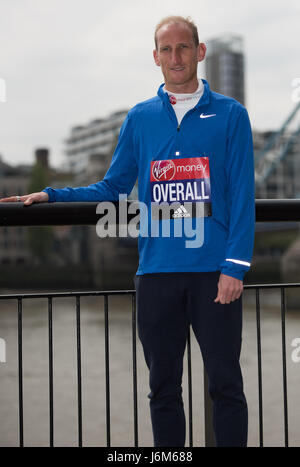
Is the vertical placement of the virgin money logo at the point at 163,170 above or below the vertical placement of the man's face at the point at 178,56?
below

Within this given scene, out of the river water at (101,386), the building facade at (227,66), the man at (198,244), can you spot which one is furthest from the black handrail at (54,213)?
the building facade at (227,66)

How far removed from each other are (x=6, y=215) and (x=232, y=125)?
2.43 feet

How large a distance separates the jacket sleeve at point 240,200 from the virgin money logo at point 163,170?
6.1 inches

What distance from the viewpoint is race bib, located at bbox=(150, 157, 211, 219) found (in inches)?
58.7

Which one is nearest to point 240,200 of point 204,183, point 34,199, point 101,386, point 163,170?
point 204,183

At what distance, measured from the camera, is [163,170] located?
152 centimetres

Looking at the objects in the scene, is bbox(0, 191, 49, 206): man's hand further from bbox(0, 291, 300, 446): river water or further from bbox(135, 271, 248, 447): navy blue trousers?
bbox(0, 291, 300, 446): river water

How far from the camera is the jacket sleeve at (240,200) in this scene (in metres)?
1.43

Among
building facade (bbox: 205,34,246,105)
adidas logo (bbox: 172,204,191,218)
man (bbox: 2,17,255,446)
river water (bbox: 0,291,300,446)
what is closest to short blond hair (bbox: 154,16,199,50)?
man (bbox: 2,17,255,446)

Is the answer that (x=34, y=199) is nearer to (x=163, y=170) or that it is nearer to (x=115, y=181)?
(x=115, y=181)

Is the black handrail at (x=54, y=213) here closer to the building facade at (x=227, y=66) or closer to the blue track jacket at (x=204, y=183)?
the blue track jacket at (x=204, y=183)

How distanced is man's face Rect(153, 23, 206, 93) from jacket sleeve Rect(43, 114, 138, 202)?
0.67 ft
